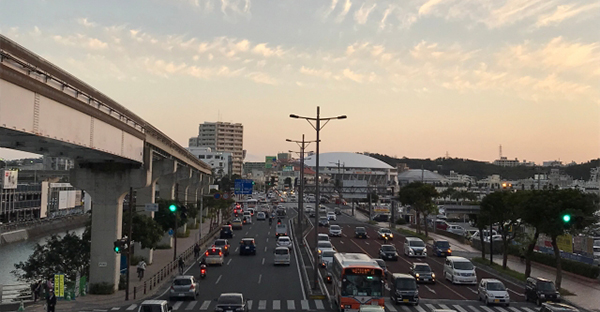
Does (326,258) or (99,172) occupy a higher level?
(99,172)

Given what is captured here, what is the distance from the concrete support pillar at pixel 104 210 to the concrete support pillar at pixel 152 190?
14.5 metres

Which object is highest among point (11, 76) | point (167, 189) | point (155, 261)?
point (11, 76)

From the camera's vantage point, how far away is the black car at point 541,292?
3034 cm

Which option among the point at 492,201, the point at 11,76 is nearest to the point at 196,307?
the point at 11,76

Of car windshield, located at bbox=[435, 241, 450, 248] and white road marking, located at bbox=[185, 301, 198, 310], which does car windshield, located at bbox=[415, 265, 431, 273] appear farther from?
car windshield, located at bbox=[435, 241, 450, 248]

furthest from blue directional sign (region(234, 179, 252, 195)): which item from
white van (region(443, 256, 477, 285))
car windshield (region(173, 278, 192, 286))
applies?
car windshield (region(173, 278, 192, 286))

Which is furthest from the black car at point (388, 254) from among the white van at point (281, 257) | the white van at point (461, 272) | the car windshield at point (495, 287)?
the car windshield at point (495, 287)

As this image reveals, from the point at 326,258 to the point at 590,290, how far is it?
19.2m

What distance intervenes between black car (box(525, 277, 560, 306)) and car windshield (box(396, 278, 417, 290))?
7.32 meters

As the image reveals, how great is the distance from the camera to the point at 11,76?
1753cm

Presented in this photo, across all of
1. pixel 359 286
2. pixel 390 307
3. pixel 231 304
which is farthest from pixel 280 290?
pixel 231 304

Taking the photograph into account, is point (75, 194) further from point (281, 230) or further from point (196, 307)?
point (196, 307)

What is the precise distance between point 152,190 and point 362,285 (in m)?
29.6

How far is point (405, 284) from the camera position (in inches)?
1179
